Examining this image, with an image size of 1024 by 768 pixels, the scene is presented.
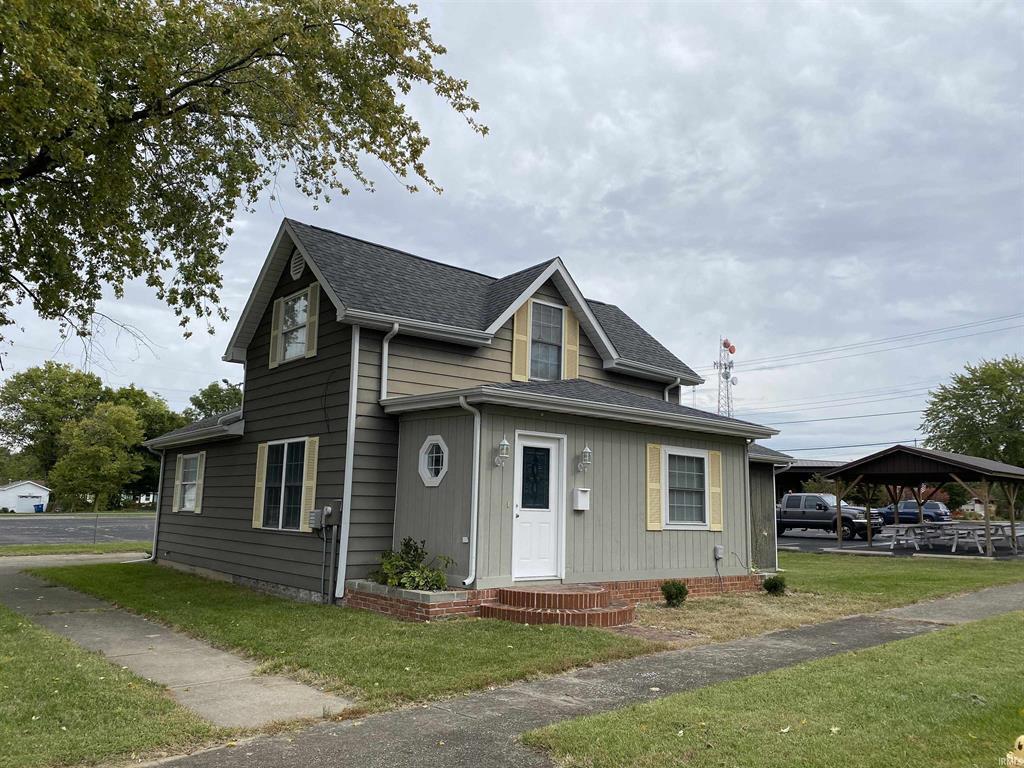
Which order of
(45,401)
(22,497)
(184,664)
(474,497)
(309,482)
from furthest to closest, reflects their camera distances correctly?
(45,401) < (22,497) < (309,482) < (474,497) < (184,664)

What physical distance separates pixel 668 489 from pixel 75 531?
2666cm

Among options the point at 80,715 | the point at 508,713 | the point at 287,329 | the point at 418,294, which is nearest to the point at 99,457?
→ the point at 287,329

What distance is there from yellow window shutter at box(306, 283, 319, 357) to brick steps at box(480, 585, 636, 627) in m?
5.33

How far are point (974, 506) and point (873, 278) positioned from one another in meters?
38.9

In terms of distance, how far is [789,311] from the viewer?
27.0 metres

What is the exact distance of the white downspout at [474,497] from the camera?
9.57 metres

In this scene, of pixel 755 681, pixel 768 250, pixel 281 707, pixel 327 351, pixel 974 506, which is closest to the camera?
pixel 281 707

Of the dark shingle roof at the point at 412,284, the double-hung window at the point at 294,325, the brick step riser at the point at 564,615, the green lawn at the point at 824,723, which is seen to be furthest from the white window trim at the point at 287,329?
the green lawn at the point at 824,723

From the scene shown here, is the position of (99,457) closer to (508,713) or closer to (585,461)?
(585,461)

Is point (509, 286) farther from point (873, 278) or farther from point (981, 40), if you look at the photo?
point (873, 278)

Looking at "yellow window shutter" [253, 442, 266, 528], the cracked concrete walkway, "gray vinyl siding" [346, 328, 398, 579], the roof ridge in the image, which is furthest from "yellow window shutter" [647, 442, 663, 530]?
"yellow window shutter" [253, 442, 266, 528]

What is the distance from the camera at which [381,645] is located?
753 cm

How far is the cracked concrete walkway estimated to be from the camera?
18.3 feet

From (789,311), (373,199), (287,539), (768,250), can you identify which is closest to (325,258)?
(373,199)
